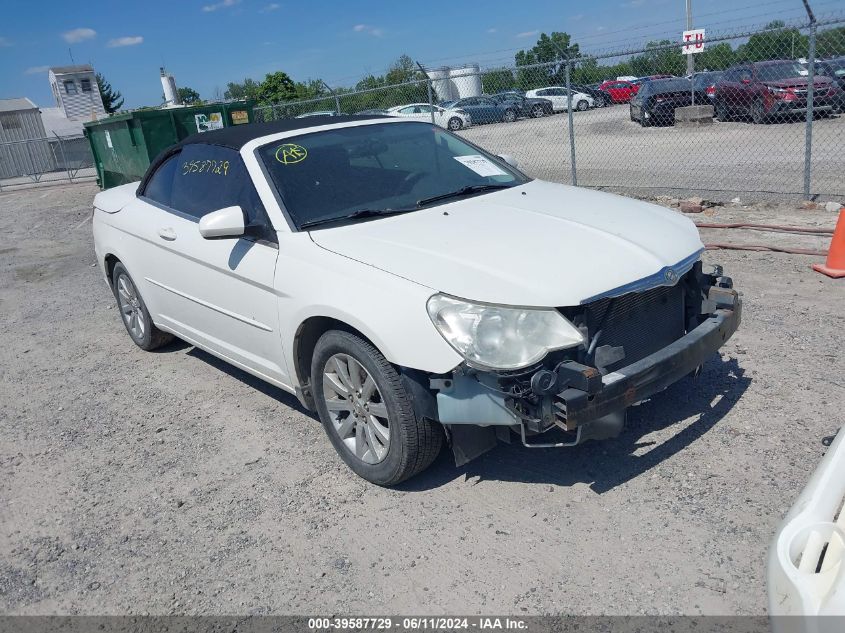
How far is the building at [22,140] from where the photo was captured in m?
36.0

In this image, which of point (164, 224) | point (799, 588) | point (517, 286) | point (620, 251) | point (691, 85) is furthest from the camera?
point (691, 85)

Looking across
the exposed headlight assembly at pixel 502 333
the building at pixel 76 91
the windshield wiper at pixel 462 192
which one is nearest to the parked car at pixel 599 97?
the windshield wiper at pixel 462 192

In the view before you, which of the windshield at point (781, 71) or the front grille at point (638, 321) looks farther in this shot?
the windshield at point (781, 71)

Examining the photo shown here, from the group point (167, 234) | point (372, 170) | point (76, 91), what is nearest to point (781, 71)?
point (372, 170)

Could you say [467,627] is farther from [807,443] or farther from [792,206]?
[792,206]

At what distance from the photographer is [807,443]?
354 cm

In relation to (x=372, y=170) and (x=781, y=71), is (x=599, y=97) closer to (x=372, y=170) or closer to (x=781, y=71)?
(x=781, y=71)

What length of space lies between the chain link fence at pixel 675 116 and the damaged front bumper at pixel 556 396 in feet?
21.2

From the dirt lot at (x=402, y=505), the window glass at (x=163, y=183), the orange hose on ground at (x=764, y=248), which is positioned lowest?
the dirt lot at (x=402, y=505)

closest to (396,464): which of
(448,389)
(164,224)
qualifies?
(448,389)

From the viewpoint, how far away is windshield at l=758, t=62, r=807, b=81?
50.3 ft

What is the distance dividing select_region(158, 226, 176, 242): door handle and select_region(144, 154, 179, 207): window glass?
27 cm

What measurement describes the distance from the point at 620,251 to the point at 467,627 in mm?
1780

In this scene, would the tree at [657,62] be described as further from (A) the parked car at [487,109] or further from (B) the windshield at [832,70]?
(A) the parked car at [487,109]
